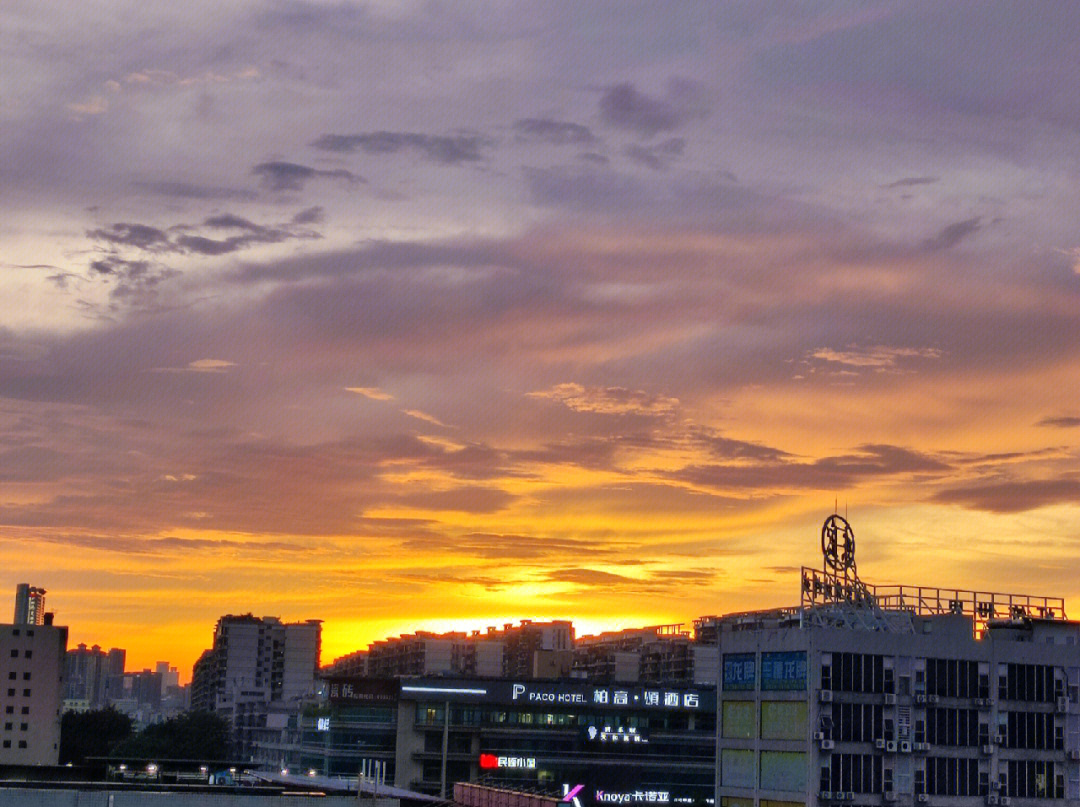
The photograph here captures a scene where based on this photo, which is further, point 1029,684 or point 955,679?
point 1029,684

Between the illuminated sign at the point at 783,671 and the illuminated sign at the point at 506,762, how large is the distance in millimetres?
86732

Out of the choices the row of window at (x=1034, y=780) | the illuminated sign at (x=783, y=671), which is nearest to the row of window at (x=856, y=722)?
the illuminated sign at (x=783, y=671)

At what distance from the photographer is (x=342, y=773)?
19988cm

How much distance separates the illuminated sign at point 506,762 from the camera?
197 metres

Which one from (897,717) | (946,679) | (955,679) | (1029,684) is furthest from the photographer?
(1029,684)

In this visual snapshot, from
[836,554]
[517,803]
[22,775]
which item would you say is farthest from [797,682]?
[22,775]

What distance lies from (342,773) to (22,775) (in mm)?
74248

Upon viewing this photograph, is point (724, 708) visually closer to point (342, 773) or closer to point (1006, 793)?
point (1006, 793)

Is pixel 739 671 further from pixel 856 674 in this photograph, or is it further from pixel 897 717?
pixel 897 717

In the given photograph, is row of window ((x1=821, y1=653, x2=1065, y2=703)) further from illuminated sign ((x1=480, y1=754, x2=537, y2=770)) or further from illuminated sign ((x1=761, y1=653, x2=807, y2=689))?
illuminated sign ((x1=480, y1=754, x2=537, y2=770))

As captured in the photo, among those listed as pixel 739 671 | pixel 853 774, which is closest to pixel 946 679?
pixel 853 774

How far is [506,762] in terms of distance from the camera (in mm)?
197875

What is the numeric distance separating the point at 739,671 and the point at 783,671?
596 cm

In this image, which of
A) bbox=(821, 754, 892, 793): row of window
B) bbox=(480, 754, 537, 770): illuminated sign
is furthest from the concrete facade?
bbox=(480, 754, 537, 770): illuminated sign
